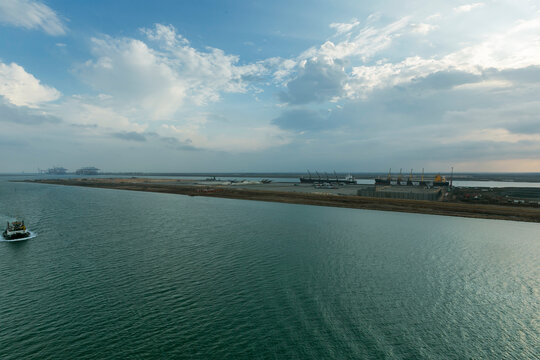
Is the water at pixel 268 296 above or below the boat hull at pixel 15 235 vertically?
below

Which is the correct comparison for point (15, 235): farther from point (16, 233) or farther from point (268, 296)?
point (268, 296)

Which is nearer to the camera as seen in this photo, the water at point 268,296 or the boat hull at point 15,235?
the water at point 268,296

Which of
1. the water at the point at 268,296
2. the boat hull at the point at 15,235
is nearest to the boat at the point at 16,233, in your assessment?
the boat hull at the point at 15,235

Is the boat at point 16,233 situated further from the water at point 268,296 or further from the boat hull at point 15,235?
the water at point 268,296

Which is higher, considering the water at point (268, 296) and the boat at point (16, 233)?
the boat at point (16, 233)

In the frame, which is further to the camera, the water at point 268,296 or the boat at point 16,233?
the boat at point 16,233

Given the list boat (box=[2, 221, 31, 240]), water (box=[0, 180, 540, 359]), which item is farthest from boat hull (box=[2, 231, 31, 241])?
water (box=[0, 180, 540, 359])

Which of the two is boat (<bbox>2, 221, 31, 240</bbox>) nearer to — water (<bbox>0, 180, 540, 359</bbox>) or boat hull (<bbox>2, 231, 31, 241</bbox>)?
boat hull (<bbox>2, 231, 31, 241</bbox>)

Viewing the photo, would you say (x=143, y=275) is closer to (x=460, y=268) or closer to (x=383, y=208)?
(x=460, y=268)
